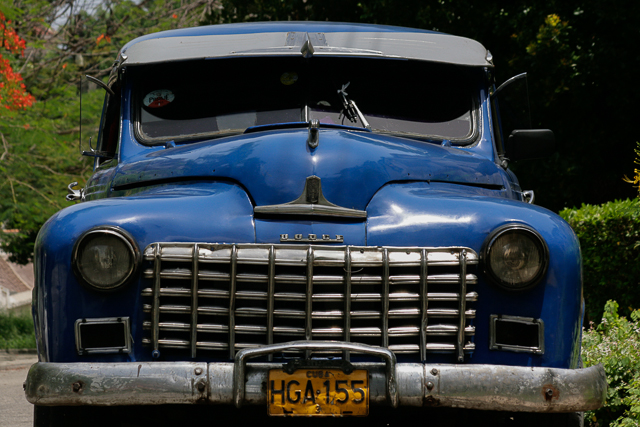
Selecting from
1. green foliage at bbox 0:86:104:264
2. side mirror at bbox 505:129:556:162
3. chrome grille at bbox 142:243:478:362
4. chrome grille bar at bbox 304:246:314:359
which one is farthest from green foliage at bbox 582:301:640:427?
green foliage at bbox 0:86:104:264

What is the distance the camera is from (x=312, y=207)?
3.17 meters

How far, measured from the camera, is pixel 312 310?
9.98 ft

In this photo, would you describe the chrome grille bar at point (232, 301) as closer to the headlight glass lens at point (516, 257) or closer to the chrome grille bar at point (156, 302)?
the chrome grille bar at point (156, 302)

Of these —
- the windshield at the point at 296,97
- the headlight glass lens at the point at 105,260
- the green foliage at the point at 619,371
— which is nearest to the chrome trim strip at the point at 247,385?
the headlight glass lens at the point at 105,260

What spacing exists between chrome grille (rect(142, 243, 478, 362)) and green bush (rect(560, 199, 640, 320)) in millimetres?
4319

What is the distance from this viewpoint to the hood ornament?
3.16 meters

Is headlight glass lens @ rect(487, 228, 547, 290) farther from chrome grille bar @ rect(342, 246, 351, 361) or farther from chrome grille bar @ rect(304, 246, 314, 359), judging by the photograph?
chrome grille bar @ rect(304, 246, 314, 359)

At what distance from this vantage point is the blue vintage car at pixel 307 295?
9.47 ft

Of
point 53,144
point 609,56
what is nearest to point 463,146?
point 609,56

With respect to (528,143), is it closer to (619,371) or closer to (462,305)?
(619,371)

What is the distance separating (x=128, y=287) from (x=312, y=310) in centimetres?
72

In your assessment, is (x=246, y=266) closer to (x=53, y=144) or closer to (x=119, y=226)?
(x=119, y=226)

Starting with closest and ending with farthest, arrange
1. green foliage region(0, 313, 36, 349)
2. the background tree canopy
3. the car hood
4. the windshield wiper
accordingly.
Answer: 1. the car hood
2. the windshield wiper
3. the background tree canopy
4. green foliage region(0, 313, 36, 349)

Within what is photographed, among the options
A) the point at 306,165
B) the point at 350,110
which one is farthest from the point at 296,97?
the point at 306,165
